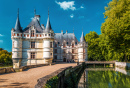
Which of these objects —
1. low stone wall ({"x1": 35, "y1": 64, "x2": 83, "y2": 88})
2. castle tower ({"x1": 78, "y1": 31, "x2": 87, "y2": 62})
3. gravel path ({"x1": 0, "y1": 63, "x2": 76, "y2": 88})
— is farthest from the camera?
castle tower ({"x1": 78, "y1": 31, "x2": 87, "y2": 62})

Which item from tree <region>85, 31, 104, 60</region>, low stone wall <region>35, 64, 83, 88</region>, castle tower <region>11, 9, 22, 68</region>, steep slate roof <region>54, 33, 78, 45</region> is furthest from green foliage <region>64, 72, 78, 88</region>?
steep slate roof <region>54, 33, 78, 45</region>

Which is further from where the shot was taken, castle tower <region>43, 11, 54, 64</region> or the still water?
castle tower <region>43, 11, 54, 64</region>

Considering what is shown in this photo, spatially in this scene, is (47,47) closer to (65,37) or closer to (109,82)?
(109,82)

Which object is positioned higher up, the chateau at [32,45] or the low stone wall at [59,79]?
the chateau at [32,45]

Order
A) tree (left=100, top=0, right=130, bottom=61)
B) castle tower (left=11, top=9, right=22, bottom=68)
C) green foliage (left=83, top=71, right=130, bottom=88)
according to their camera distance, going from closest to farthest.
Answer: green foliage (left=83, top=71, right=130, bottom=88) < tree (left=100, top=0, right=130, bottom=61) < castle tower (left=11, top=9, right=22, bottom=68)

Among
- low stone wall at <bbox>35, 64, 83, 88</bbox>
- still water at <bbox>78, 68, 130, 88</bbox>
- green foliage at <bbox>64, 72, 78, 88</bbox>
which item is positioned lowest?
still water at <bbox>78, 68, 130, 88</bbox>

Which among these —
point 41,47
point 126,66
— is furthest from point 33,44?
point 126,66

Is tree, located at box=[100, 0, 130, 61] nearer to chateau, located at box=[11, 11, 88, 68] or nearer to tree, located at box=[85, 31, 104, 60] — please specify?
chateau, located at box=[11, 11, 88, 68]

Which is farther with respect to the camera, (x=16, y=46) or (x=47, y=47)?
(x=16, y=46)

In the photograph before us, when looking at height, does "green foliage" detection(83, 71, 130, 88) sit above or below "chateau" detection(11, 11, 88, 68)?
below

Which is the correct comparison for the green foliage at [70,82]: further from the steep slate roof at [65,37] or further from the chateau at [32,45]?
the steep slate roof at [65,37]

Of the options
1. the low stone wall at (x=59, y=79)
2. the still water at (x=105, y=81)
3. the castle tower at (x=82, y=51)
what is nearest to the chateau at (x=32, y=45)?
the still water at (x=105, y=81)

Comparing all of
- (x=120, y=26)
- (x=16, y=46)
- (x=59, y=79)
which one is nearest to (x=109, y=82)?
(x=120, y=26)

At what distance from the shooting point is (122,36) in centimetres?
1838
